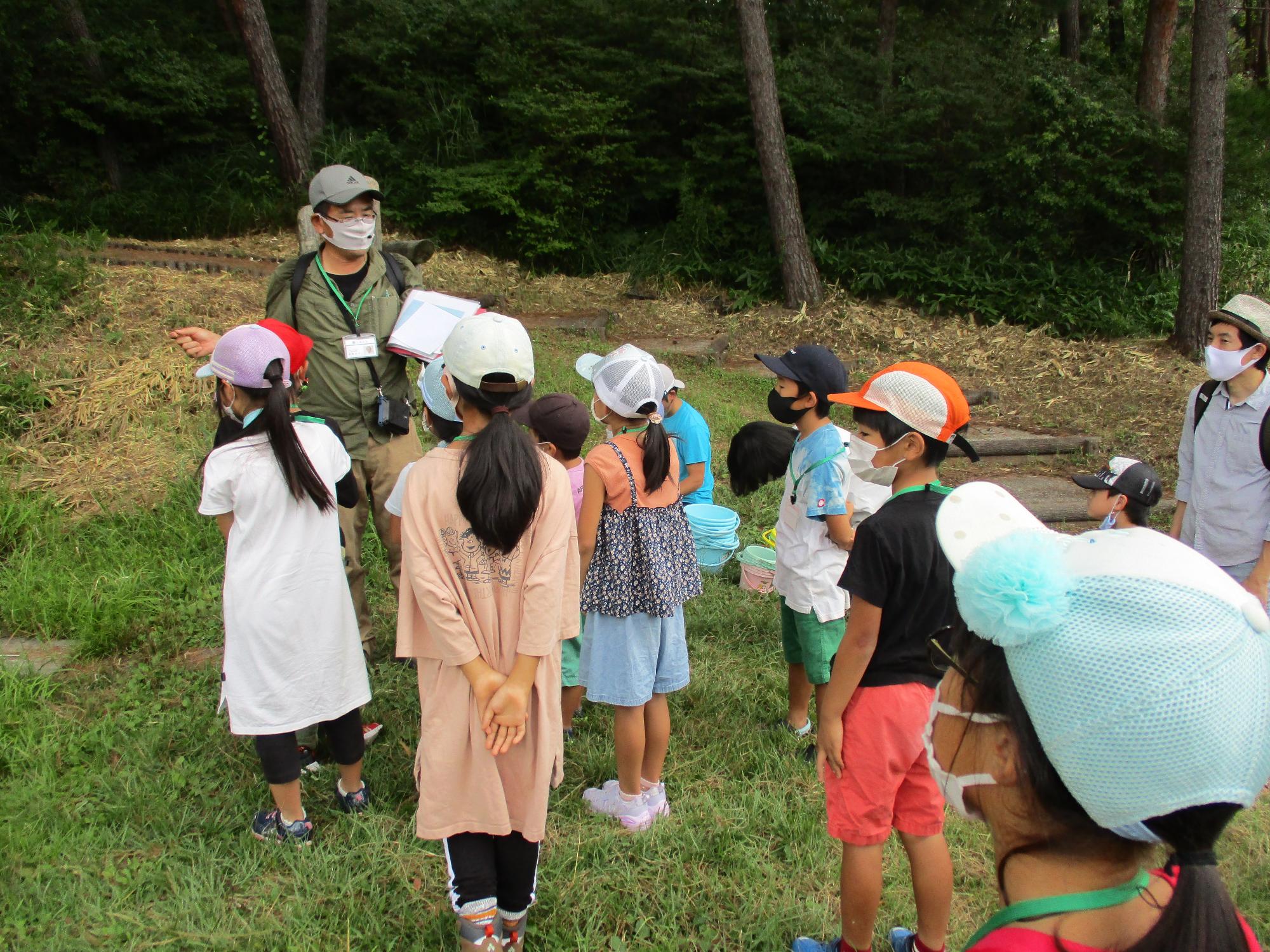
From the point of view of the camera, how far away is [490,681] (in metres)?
2.28

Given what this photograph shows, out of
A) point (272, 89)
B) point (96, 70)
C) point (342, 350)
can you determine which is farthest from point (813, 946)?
point (96, 70)

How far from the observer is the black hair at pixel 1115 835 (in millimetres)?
1031

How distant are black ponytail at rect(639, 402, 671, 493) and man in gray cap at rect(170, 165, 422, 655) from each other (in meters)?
1.29

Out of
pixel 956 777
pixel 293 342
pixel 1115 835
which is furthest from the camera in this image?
pixel 293 342

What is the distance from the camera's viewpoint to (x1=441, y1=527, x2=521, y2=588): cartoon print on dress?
2.29 m

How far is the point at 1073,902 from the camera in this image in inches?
44.7

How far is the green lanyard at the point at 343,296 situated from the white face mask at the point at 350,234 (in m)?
0.11

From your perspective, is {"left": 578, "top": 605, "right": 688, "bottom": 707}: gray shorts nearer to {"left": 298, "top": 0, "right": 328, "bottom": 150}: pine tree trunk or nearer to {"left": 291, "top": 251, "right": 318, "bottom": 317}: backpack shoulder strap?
{"left": 291, "top": 251, "right": 318, "bottom": 317}: backpack shoulder strap

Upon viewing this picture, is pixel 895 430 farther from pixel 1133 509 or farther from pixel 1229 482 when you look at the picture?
pixel 1229 482

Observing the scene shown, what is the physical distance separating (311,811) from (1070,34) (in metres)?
14.9

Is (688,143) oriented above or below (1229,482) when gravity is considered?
above

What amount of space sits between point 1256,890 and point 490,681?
270cm

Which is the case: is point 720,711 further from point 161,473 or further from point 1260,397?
point 161,473

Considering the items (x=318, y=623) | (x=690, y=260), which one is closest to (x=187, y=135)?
(x=690, y=260)
